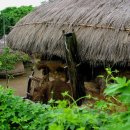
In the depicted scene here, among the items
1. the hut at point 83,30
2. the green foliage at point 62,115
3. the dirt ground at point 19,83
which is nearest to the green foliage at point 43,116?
the green foliage at point 62,115

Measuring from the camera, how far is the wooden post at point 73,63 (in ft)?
18.8

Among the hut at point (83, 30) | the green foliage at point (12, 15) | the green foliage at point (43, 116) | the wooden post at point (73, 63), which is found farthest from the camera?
the green foliage at point (12, 15)

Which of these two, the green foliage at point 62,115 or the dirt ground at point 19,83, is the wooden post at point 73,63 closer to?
the green foliage at point 62,115

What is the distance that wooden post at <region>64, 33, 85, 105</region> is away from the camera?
18.8ft

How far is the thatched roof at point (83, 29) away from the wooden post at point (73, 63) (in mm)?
115

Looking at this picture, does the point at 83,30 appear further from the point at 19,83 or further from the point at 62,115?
the point at 19,83

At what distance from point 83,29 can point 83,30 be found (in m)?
0.02

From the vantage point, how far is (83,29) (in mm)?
6008

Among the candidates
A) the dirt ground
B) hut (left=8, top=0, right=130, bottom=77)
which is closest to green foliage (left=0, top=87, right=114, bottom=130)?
hut (left=8, top=0, right=130, bottom=77)

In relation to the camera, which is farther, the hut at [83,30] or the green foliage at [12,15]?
the green foliage at [12,15]

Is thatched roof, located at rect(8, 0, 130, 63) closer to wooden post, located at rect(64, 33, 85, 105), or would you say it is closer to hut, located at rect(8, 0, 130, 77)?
hut, located at rect(8, 0, 130, 77)

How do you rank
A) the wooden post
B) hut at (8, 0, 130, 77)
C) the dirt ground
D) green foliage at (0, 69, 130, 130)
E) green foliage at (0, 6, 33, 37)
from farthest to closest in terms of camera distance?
green foliage at (0, 6, 33, 37) < the dirt ground < the wooden post < hut at (8, 0, 130, 77) < green foliage at (0, 69, 130, 130)

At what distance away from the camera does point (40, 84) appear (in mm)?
7215

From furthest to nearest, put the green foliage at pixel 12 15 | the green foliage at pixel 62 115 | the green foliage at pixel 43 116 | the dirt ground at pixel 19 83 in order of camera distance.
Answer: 1. the green foliage at pixel 12 15
2. the dirt ground at pixel 19 83
3. the green foliage at pixel 43 116
4. the green foliage at pixel 62 115
